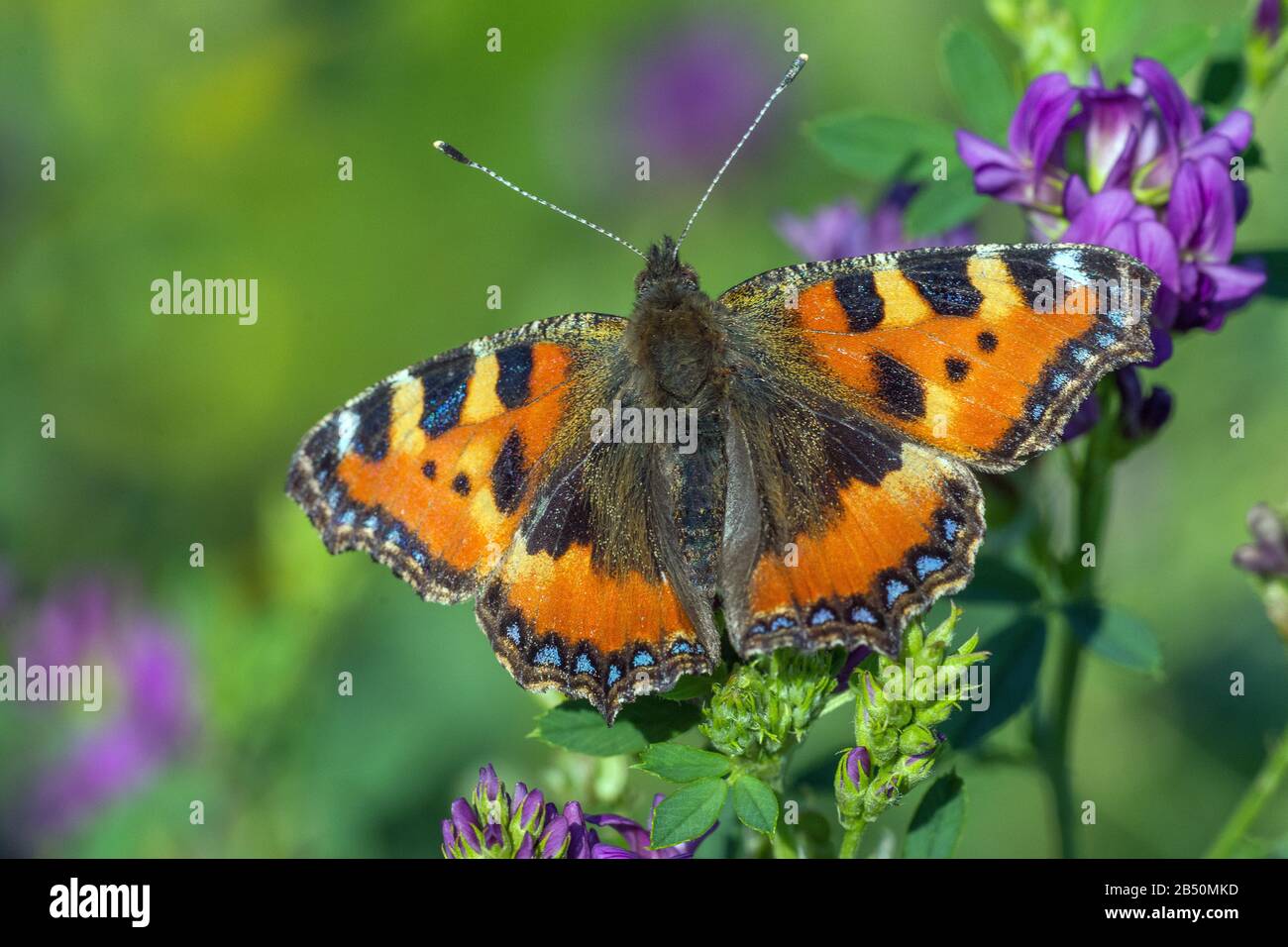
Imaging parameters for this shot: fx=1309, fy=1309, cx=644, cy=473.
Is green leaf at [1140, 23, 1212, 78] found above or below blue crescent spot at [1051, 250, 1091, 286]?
above

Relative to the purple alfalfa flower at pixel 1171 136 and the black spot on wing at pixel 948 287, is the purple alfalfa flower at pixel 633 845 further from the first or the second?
the purple alfalfa flower at pixel 1171 136

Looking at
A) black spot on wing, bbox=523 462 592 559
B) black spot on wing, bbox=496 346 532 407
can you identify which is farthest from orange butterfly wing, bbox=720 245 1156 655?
black spot on wing, bbox=496 346 532 407

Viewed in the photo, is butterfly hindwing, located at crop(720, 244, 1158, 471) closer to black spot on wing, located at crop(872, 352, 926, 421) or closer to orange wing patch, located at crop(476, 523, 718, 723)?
black spot on wing, located at crop(872, 352, 926, 421)

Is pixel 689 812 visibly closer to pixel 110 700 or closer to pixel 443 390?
pixel 443 390

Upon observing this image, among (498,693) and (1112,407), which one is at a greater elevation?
(1112,407)

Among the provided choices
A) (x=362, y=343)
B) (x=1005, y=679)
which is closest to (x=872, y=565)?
(x=1005, y=679)
